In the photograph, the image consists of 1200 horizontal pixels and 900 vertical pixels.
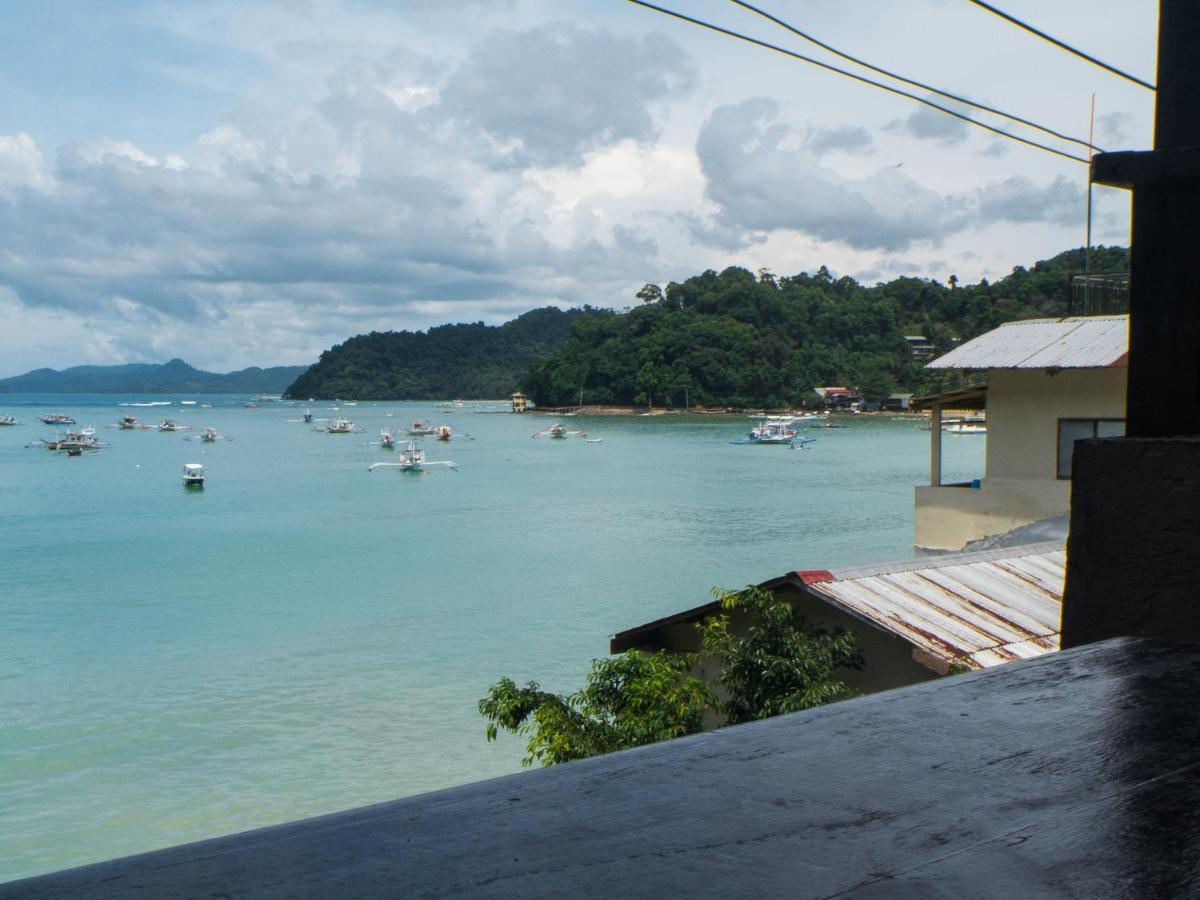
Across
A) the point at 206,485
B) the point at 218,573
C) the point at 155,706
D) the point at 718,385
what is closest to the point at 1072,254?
the point at 718,385

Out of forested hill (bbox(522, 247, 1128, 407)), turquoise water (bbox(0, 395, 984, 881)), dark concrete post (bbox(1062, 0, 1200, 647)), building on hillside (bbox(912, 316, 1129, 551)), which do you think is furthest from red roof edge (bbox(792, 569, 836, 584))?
forested hill (bbox(522, 247, 1128, 407))

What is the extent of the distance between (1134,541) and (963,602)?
23.5 ft

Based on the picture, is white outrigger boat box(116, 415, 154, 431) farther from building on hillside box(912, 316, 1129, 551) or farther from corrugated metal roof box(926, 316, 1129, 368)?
corrugated metal roof box(926, 316, 1129, 368)

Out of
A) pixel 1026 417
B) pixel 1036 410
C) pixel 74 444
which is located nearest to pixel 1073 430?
pixel 1036 410

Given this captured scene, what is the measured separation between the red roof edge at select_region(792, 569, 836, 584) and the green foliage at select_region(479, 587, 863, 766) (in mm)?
244

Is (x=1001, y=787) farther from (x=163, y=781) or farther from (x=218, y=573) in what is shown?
(x=218, y=573)

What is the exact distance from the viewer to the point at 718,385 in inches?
A: 5236

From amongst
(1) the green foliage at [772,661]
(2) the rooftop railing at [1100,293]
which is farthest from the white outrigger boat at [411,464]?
(1) the green foliage at [772,661]

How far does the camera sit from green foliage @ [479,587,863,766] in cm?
777

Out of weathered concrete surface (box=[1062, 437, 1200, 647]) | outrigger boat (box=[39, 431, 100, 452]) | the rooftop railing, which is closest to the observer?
weathered concrete surface (box=[1062, 437, 1200, 647])

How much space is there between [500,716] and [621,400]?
135917 millimetres

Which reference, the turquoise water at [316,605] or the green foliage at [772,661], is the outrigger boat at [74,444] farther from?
the green foliage at [772,661]

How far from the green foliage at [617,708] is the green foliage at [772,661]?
0.25 metres

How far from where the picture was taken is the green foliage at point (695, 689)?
7.77 meters
